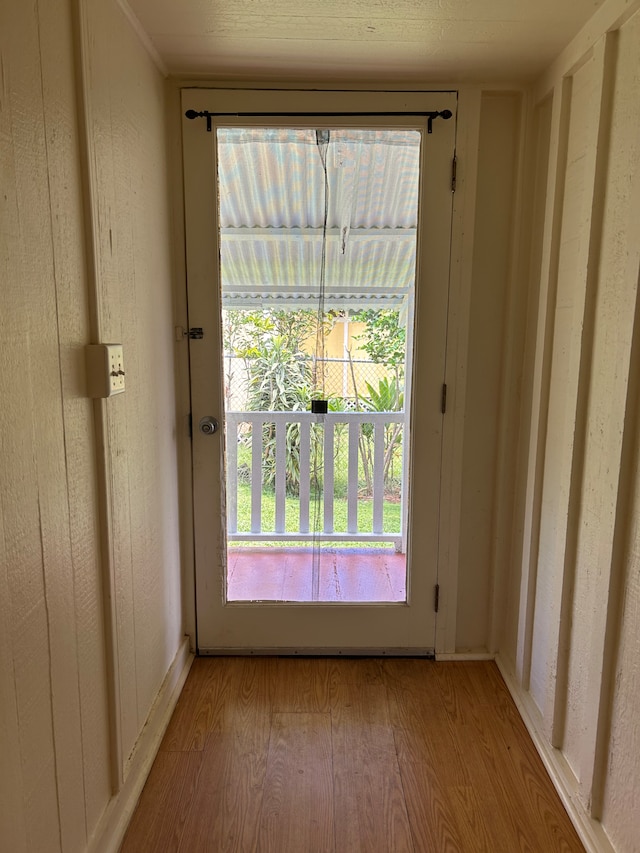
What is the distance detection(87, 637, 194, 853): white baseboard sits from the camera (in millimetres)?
1273

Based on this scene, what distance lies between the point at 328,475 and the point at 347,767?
3.34ft

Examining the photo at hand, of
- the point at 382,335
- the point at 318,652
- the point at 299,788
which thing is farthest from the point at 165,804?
the point at 382,335

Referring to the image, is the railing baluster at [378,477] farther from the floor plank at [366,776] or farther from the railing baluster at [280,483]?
the floor plank at [366,776]

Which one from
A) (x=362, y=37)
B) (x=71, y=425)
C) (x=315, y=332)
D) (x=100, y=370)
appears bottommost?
(x=71, y=425)

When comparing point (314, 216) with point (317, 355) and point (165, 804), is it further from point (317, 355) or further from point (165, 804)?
point (165, 804)

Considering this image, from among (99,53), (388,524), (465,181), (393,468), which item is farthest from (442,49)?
(388,524)

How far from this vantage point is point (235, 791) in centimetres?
149

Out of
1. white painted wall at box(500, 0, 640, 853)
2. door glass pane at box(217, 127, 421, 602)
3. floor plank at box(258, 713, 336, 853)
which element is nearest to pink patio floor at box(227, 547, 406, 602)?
door glass pane at box(217, 127, 421, 602)

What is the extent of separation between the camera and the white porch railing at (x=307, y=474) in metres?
2.12

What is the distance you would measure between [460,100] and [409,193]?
334 mm

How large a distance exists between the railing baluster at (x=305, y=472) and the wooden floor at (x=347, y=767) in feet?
1.84

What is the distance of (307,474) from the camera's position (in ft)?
7.13

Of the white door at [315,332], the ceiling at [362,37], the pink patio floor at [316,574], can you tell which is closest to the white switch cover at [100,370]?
the white door at [315,332]

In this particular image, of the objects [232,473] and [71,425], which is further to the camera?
[232,473]
